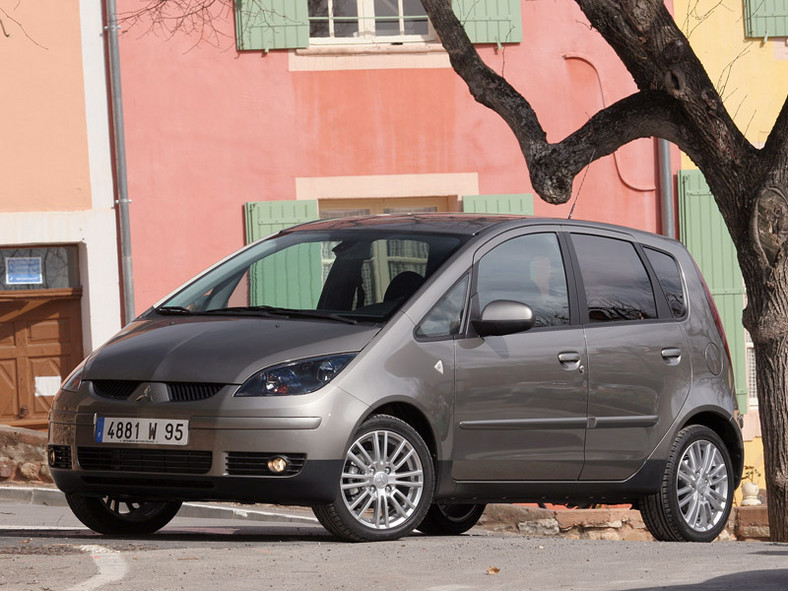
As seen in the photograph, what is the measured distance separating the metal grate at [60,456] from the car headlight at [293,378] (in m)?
1.06

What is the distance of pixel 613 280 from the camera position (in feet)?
29.4

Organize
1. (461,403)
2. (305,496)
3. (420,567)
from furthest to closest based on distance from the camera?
1. (461,403)
2. (305,496)
3. (420,567)

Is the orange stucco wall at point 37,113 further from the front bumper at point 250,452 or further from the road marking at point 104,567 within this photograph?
the road marking at point 104,567

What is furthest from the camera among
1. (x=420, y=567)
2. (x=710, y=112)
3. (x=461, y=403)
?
(x=710, y=112)

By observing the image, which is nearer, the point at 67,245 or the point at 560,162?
the point at 560,162

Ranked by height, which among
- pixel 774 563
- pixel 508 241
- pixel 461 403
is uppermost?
pixel 508 241

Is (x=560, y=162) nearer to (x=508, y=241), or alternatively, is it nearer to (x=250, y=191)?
(x=508, y=241)

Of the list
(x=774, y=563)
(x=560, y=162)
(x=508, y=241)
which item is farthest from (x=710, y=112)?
(x=774, y=563)

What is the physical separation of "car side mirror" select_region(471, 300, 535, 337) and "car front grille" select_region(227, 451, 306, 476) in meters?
1.25

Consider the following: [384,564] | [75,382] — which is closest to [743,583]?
[384,564]

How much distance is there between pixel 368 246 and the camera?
27.5 feet

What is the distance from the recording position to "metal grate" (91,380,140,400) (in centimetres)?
764

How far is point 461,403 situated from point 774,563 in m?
1.75

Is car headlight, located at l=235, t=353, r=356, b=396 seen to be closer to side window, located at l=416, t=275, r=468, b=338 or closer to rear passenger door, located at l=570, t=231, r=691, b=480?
side window, located at l=416, t=275, r=468, b=338
